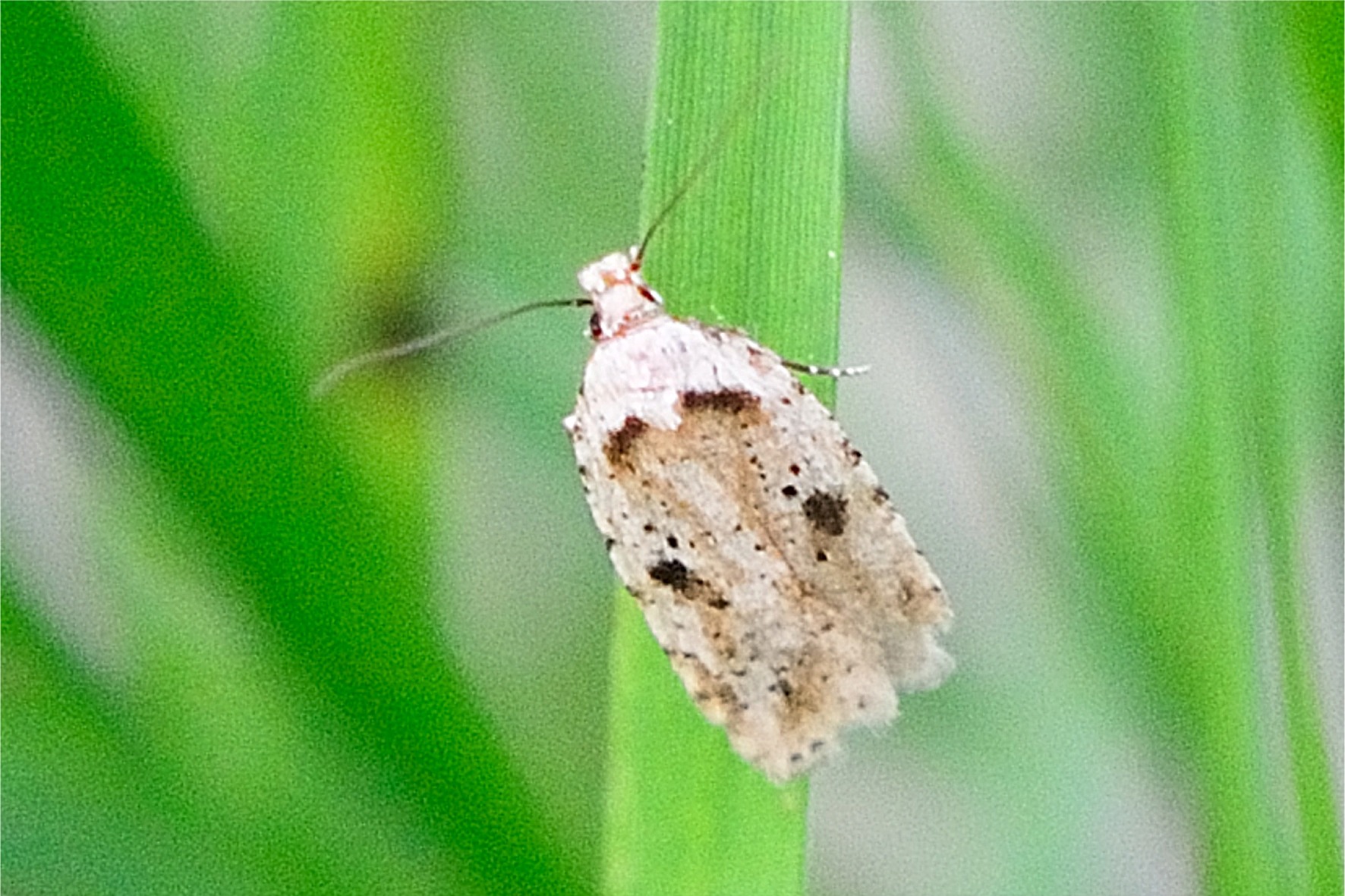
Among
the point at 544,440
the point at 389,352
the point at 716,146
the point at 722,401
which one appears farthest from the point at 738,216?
the point at 544,440

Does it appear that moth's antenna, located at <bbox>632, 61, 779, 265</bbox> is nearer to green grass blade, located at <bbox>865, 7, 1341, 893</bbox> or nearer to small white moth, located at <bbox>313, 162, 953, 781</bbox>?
small white moth, located at <bbox>313, 162, 953, 781</bbox>

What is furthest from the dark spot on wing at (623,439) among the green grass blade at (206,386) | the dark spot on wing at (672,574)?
the green grass blade at (206,386)

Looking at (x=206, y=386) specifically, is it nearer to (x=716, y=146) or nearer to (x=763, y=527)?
(x=716, y=146)

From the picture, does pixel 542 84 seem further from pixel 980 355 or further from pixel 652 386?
pixel 980 355

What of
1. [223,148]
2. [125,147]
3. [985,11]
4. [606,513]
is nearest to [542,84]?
[223,148]

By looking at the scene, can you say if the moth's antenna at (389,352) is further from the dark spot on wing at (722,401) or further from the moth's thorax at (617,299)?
the dark spot on wing at (722,401)

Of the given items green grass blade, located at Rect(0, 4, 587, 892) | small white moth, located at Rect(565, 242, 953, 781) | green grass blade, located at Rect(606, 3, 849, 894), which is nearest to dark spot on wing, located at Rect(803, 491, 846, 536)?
small white moth, located at Rect(565, 242, 953, 781)
